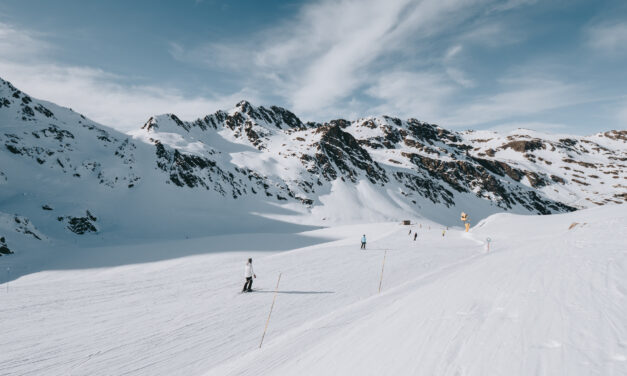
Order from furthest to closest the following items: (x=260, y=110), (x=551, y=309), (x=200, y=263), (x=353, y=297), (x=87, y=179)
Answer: (x=260, y=110)
(x=87, y=179)
(x=200, y=263)
(x=353, y=297)
(x=551, y=309)

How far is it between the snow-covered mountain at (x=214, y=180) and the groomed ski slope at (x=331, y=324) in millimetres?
29614

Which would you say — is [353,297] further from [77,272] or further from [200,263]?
[77,272]

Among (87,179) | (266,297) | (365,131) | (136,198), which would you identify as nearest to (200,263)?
(266,297)

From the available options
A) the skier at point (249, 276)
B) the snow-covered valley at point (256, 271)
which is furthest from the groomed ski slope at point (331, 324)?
the skier at point (249, 276)

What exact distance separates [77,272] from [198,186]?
135 feet

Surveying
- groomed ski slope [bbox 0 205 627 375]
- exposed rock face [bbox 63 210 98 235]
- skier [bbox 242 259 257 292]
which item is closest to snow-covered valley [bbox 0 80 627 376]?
groomed ski slope [bbox 0 205 627 375]

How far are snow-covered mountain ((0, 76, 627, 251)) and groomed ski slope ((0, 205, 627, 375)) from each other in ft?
97.2

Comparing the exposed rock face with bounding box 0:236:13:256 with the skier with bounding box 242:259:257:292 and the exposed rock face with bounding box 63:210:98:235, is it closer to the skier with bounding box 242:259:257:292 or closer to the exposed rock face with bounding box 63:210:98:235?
the exposed rock face with bounding box 63:210:98:235

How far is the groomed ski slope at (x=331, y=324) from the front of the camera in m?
4.69

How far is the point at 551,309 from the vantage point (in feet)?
20.0

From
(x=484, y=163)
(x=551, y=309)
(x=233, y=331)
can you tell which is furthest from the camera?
(x=484, y=163)

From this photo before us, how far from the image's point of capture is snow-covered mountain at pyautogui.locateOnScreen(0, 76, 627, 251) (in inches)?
1714

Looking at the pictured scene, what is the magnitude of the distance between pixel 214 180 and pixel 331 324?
6535 cm

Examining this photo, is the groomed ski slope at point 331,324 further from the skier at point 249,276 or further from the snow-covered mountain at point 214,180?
the snow-covered mountain at point 214,180
